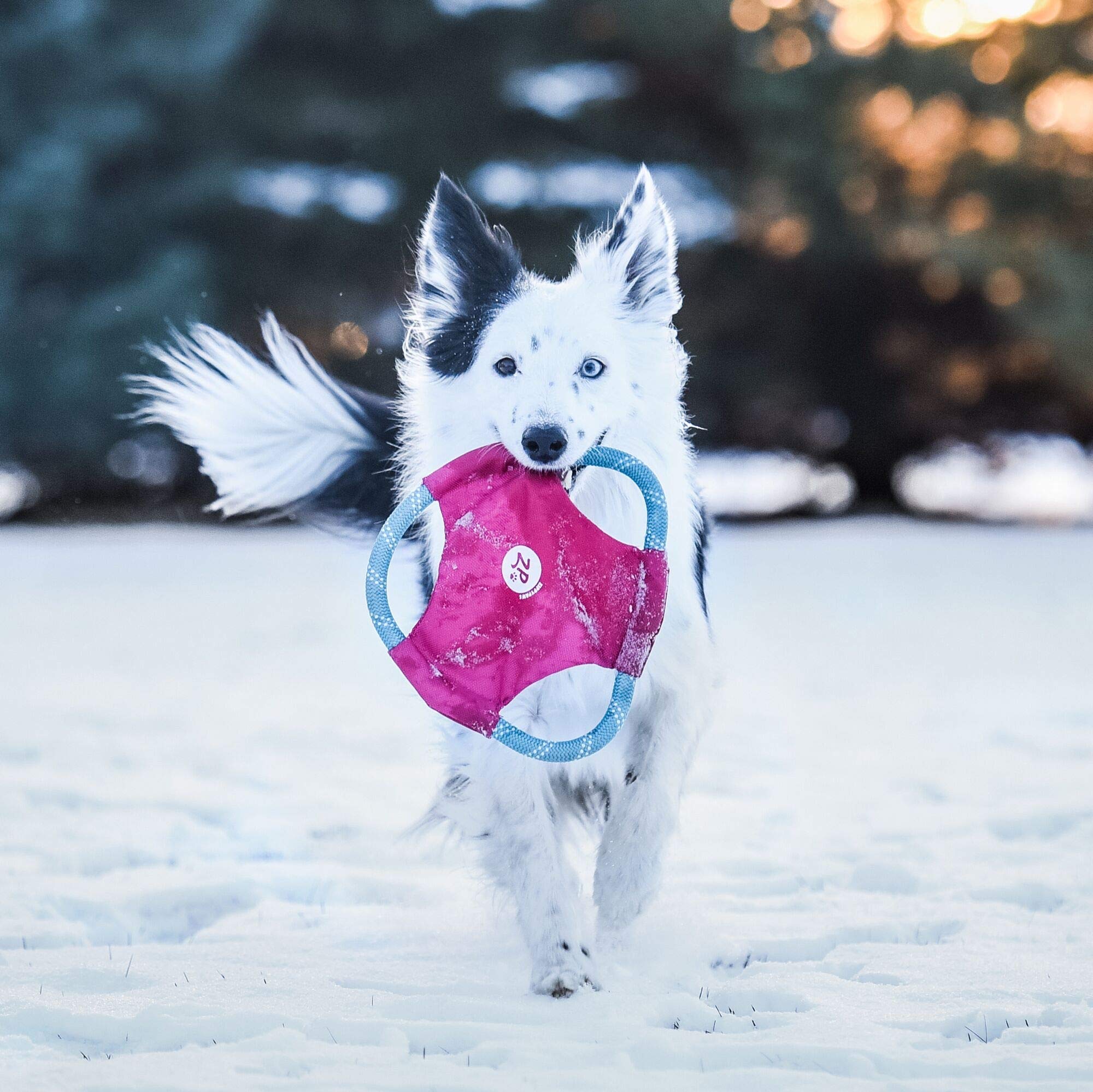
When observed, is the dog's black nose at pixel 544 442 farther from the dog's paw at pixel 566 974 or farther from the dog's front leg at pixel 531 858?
the dog's paw at pixel 566 974

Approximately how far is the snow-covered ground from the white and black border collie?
20cm

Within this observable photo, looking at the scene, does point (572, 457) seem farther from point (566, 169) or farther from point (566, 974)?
point (566, 169)

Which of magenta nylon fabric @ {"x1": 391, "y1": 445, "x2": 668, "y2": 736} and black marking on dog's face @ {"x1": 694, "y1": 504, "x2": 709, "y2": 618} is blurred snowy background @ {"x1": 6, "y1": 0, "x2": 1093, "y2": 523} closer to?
black marking on dog's face @ {"x1": 694, "y1": 504, "x2": 709, "y2": 618}

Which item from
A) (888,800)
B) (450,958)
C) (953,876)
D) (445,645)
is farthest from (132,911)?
(888,800)

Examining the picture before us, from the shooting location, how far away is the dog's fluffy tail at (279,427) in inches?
185

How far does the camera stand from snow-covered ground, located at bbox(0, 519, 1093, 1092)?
264cm

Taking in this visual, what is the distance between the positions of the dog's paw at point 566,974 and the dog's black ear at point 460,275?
1515 mm

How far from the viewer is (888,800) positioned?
4816 millimetres

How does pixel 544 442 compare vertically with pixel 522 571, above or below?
above

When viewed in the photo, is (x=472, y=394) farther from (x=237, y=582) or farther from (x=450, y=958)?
(x=237, y=582)

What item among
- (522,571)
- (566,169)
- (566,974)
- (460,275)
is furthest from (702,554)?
(566,169)

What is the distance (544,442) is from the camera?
10.6ft

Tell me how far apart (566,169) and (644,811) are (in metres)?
16.7

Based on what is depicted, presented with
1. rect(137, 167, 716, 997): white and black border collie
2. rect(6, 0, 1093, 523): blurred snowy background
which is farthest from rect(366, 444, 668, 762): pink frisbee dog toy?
rect(6, 0, 1093, 523): blurred snowy background
